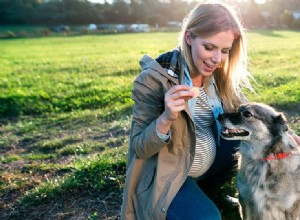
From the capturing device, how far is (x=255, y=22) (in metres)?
69.6

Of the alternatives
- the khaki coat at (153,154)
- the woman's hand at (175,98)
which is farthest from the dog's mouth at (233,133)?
the woman's hand at (175,98)

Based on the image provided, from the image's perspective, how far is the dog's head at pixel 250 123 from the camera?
3.57m

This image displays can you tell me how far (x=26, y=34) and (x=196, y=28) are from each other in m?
53.1

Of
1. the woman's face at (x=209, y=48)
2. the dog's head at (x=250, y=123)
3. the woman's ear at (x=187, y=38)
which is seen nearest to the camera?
the woman's face at (x=209, y=48)

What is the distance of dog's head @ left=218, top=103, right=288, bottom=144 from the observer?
3.57 metres

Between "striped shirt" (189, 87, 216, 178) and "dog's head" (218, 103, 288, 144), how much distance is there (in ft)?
0.43

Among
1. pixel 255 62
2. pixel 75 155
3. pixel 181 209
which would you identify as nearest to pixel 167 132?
pixel 181 209

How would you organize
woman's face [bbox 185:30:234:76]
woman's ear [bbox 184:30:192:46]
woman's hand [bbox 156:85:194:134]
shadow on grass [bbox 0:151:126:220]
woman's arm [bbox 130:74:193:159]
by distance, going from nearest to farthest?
woman's hand [bbox 156:85:194:134], woman's arm [bbox 130:74:193:159], woman's face [bbox 185:30:234:76], woman's ear [bbox 184:30:192:46], shadow on grass [bbox 0:151:126:220]

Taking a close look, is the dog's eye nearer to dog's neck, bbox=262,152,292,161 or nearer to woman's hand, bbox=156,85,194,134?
dog's neck, bbox=262,152,292,161

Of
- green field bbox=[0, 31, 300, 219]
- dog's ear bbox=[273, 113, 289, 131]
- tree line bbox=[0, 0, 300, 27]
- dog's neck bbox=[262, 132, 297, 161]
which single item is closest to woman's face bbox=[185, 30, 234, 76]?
dog's ear bbox=[273, 113, 289, 131]

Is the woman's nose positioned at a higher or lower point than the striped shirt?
higher

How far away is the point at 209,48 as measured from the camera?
3242mm

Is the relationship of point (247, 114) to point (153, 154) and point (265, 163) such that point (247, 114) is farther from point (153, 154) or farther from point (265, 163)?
point (153, 154)

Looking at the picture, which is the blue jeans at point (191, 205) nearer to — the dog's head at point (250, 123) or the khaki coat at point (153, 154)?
the khaki coat at point (153, 154)
